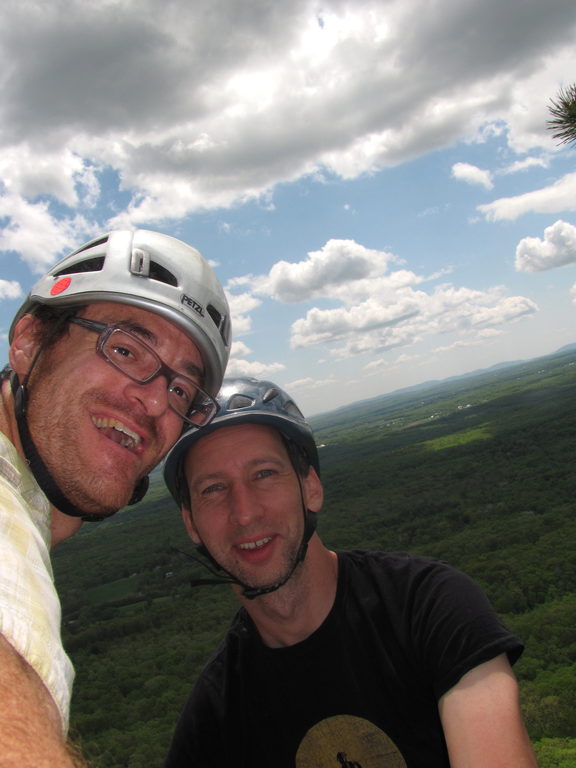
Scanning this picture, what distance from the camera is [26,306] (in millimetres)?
2750

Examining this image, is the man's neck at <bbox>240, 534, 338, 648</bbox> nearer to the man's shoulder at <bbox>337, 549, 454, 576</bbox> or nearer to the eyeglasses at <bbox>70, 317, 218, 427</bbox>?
the man's shoulder at <bbox>337, 549, 454, 576</bbox>

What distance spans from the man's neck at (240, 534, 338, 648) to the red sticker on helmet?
2.19 metres

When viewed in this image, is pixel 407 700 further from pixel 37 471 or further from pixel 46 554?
pixel 37 471

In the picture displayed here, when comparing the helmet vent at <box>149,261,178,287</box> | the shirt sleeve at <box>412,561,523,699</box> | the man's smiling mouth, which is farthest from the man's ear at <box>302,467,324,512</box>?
the helmet vent at <box>149,261,178,287</box>

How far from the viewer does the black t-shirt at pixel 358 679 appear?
2141mm

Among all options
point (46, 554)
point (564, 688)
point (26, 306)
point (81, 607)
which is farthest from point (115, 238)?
point (81, 607)

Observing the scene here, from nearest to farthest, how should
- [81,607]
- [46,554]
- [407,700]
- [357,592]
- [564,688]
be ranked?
[46,554]
[407,700]
[357,592]
[564,688]
[81,607]

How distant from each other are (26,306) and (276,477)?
192 centimetres

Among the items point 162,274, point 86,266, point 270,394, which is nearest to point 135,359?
point 162,274

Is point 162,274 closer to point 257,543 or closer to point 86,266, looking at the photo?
point 86,266

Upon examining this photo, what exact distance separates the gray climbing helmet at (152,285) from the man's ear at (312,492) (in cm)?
96

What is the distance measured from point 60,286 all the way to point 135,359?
2.38ft

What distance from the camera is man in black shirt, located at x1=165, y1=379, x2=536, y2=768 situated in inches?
79.1

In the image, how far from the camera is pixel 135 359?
2537 millimetres
